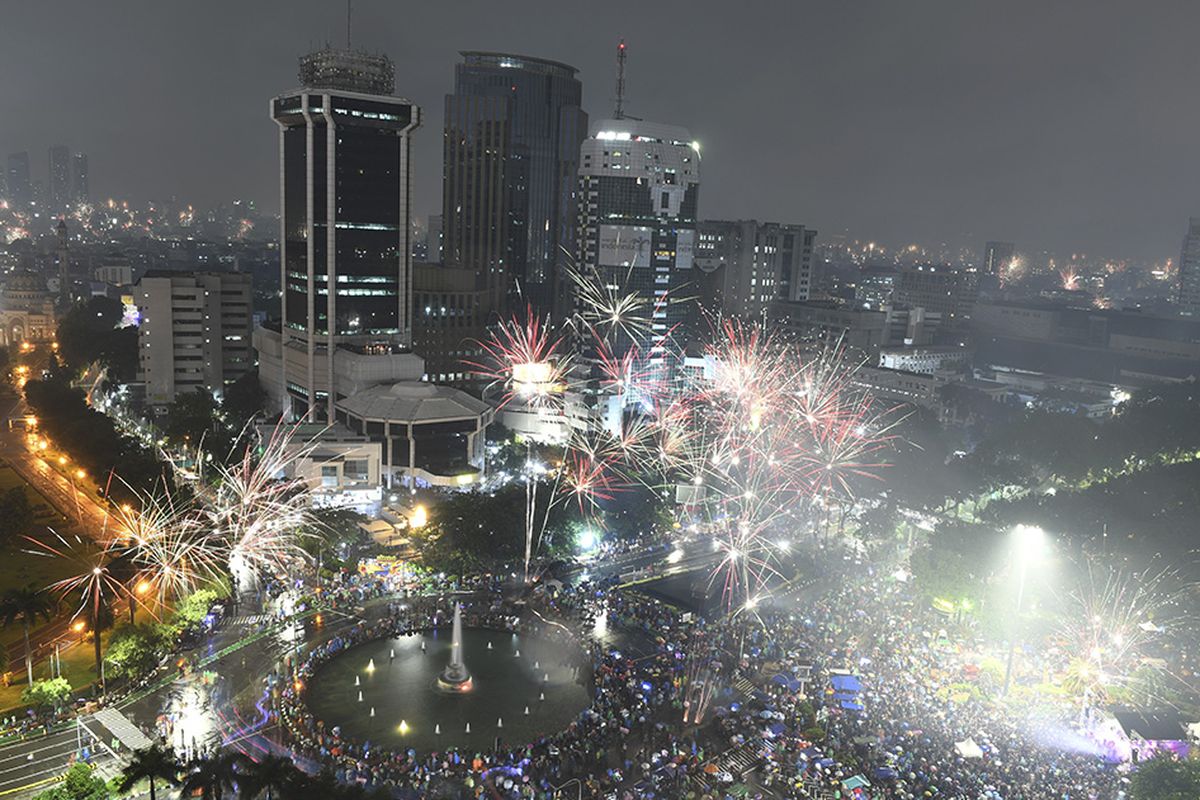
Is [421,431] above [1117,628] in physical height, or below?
above

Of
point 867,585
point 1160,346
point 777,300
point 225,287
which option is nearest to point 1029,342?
point 1160,346

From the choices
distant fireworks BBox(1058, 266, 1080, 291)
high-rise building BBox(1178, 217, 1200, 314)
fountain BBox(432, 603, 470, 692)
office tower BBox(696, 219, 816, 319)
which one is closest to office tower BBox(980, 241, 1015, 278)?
distant fireworks BBox(1058, 266, 1080, 291)

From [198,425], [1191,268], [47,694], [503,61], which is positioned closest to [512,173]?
[503,61]

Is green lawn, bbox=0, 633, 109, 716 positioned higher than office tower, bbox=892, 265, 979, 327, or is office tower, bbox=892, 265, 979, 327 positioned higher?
office tower, bbox=892, 265, 979, 327

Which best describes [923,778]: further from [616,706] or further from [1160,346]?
[1160,346]

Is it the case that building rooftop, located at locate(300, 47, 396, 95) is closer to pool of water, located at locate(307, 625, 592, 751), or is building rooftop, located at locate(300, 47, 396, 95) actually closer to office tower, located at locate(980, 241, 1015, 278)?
pool of water, located at locate(307, 625, 592, 751)

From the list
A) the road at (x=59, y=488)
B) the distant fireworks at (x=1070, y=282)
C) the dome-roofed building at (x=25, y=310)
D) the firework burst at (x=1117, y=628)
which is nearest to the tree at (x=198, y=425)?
the road at (x=59, y=488)

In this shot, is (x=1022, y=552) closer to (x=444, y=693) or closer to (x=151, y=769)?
(x=444, y=693)
